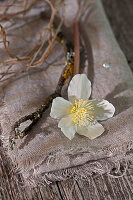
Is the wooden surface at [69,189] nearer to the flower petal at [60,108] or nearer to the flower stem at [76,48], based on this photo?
the flower petal at [60,108]

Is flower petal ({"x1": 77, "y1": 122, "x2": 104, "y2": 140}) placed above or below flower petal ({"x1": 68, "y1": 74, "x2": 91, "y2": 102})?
below

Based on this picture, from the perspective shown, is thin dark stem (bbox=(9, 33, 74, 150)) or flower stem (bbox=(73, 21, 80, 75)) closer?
thin dark stem (bbox=(9, 33, 74, 150))

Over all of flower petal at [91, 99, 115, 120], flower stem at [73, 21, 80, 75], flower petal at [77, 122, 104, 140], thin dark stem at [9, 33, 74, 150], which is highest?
flower stem at [73, 21, 80, 75]

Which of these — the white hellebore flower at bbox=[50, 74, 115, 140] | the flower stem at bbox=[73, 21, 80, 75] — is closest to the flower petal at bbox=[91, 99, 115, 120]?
the white hellebore flower at bbox=[50, 74, 115, 140]

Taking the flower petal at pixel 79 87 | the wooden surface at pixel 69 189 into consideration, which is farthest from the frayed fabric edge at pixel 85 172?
the flower petal at pixel 79 87

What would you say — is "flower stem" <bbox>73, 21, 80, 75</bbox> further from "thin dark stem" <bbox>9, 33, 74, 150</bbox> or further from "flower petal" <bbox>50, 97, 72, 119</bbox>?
"flower petal" <bbox>50, 97, 72, 119</bbox>

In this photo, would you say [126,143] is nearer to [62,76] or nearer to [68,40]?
[62,76]
